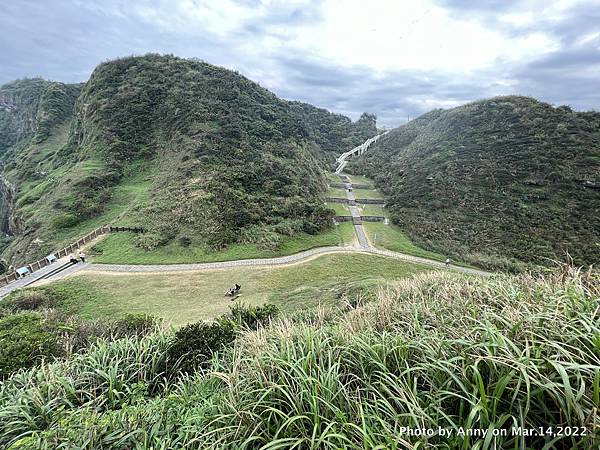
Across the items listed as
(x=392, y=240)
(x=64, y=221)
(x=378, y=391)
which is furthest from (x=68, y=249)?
(x=392, y=240)

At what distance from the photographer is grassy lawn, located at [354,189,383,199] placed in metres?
39.1

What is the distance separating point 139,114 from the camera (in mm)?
39844

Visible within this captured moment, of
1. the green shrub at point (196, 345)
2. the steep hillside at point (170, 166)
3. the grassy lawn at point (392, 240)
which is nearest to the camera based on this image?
the green shrub at point (196, 345)

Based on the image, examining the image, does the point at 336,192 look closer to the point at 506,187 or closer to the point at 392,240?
the point at 392,240

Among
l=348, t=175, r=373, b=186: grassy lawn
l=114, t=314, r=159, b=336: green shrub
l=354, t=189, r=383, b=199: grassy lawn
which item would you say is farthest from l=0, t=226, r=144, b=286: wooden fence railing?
l=348, t=175, r=373, b=186: grassy lawn

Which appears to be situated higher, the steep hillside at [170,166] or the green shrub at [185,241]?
the steep hillside at [170,166]

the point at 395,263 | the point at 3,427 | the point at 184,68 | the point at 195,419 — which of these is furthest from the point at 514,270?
the point at 184,68

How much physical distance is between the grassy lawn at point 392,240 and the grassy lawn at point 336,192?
853 centimetres

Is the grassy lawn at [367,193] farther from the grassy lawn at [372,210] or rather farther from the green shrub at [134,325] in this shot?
the green shrub at [134,325]

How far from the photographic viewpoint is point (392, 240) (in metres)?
25.8

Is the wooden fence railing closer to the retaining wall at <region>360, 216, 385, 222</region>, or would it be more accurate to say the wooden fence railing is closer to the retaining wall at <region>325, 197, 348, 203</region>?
the retaining wall at <region>325, 197, 348, 203</region>

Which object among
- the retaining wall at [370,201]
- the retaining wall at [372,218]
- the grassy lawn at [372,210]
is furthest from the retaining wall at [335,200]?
the retaining wall at [372,218]

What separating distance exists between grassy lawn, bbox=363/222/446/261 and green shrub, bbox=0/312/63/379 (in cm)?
2251

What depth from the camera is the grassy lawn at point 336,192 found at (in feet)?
123
